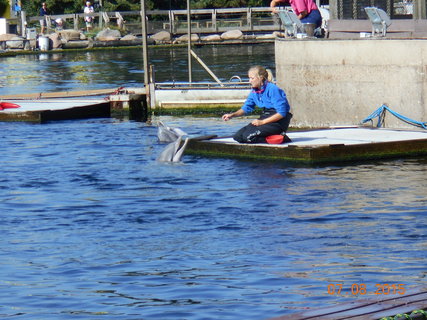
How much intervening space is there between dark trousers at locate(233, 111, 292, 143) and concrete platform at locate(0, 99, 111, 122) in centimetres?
951

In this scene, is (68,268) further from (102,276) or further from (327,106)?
(327,106)

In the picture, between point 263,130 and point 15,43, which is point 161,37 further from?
point 263,130

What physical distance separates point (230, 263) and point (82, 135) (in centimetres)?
1400

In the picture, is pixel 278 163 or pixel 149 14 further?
pixel 149 14

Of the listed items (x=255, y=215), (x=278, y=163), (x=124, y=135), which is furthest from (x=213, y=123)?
(x=255, y=215)

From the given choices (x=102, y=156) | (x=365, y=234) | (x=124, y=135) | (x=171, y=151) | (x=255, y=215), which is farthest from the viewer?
(x=124, y=135)

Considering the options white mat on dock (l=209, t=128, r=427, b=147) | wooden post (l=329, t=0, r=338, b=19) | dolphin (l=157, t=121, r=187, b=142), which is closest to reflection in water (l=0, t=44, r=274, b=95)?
dolphin (l=157, t=121, r=187, b=142)

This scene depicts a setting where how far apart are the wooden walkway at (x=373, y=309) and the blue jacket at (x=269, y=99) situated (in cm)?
950

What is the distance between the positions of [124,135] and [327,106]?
5.37m

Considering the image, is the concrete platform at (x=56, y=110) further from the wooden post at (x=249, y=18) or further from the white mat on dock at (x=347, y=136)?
the wooden post at (x=249, y=18)

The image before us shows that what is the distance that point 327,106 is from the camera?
22.0 m

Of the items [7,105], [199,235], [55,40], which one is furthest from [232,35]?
[199,235]

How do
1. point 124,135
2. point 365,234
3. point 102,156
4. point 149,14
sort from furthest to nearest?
point 149,14
point 124,135
point 102,156
point 365,234

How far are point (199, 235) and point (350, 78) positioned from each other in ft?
29.8
